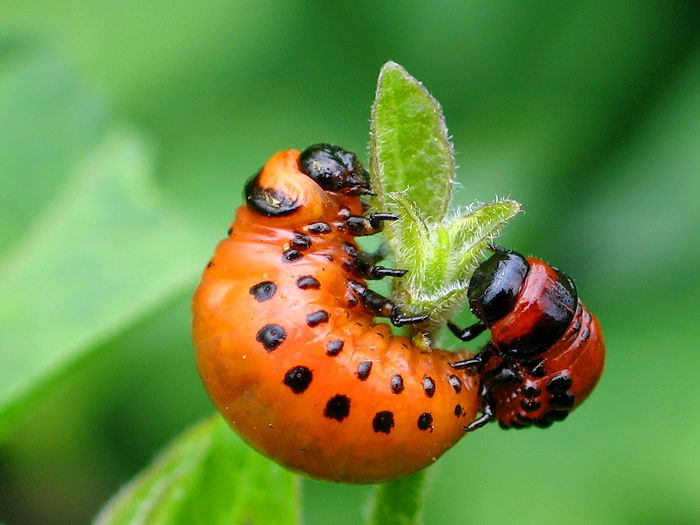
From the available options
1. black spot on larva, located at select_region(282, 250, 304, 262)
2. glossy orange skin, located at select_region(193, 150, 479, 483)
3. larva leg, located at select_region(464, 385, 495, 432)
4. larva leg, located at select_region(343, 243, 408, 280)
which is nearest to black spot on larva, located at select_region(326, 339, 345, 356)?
glossy orange skin, located at select_region(193, 150, 479, 483)

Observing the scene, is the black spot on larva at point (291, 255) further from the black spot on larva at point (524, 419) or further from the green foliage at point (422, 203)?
the black spot on larva at point (524, 419)

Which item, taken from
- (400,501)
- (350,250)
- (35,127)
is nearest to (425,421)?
(400,501)

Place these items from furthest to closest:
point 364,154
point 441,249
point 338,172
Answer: point 364,154, point 338,172, point 441,249

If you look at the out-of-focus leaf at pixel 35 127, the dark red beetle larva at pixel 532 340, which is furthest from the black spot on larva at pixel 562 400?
the out-of-focus leaf at pixel 35 127

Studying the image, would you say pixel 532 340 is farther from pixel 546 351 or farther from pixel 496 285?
pixel 496 285

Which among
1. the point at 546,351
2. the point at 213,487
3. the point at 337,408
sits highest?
the point at 546,351

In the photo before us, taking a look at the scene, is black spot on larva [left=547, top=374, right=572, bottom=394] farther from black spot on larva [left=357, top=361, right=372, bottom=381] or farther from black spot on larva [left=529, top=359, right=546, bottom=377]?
black spot on larva [left=357, top=361, right=372, bottom=381]

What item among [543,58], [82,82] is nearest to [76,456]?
[82,82]

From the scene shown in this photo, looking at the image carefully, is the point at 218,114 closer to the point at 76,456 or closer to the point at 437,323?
the point at 76,456
